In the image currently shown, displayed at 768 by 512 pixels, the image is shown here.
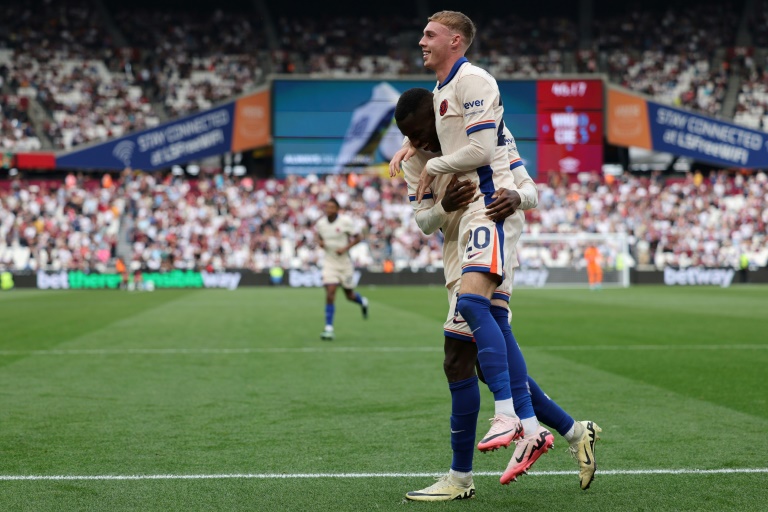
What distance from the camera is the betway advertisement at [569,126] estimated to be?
146ft

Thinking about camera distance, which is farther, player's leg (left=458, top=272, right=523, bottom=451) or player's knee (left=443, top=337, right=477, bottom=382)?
player's knee (left=443, top=337, right=477, bottom=382)

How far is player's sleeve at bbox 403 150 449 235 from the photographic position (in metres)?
5.18

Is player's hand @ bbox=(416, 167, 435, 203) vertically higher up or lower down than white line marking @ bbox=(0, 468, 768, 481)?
higher up

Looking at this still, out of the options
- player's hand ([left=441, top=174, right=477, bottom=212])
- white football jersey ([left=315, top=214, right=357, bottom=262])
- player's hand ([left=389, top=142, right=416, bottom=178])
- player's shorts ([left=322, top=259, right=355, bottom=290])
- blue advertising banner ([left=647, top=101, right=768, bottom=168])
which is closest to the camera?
player's hand ([left=441, top=174, right=477, bottom=212])

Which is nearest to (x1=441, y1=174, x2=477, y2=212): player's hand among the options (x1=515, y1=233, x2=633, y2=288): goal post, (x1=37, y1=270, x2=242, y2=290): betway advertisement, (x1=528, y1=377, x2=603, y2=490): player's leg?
(x1=528, y1=377, x2=603, y2=490): player's leg

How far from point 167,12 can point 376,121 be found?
17.0m

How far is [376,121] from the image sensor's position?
4431 centimetres

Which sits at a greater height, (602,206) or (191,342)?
(602,206)

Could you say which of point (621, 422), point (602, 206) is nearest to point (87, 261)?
point (602, 206)

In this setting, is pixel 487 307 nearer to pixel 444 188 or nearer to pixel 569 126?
pixel 444 188

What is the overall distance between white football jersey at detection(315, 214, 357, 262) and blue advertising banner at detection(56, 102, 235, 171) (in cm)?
3090

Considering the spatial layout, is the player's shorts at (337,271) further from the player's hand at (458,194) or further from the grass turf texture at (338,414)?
the player's hand at (458,194)

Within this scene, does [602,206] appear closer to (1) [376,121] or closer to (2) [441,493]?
(1) [376,121]

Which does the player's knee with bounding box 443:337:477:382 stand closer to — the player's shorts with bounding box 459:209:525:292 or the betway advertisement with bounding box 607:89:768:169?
the player's shorts with bounding box 459:209:525:292
